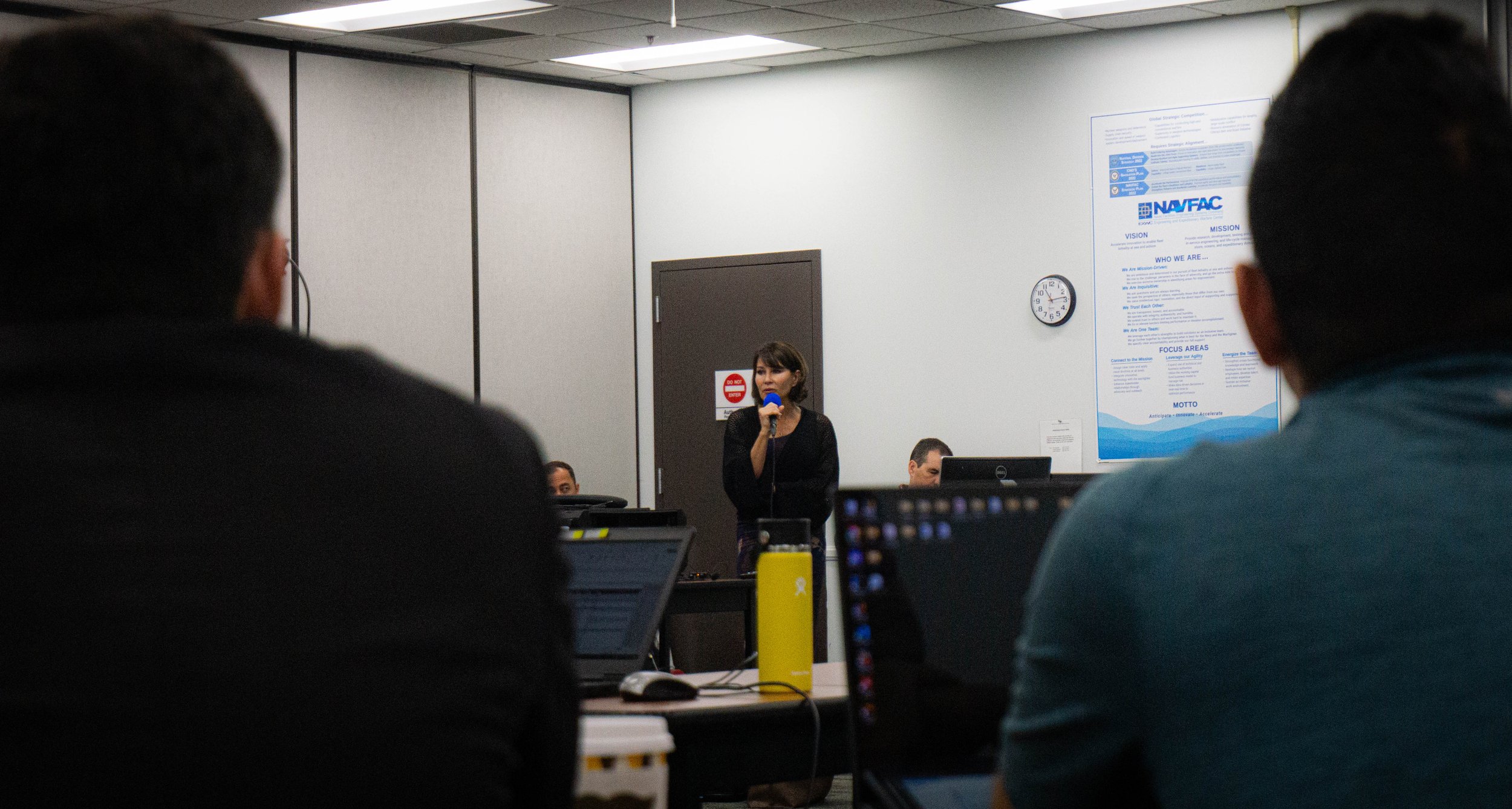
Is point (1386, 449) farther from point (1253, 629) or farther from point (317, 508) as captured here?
point (317, 508)

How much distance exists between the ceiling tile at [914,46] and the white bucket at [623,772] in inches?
216

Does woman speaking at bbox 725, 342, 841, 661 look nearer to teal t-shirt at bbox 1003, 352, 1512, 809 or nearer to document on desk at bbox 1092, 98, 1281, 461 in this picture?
document on desk at bbox 1092, 98, 1281, 461

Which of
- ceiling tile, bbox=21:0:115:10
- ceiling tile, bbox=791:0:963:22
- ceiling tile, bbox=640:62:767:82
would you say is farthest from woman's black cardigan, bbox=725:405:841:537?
ceiling tile, bbox=21:0:115:10

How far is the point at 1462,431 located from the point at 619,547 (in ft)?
5.51

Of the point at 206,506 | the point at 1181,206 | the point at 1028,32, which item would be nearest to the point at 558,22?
the point at 1028,32

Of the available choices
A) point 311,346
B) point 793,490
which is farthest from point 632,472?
point 311,346

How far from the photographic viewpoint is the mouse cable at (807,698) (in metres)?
2.14

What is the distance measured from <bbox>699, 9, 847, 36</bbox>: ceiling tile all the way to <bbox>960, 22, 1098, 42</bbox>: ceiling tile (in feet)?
2.17

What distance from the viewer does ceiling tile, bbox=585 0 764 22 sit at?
6.04m

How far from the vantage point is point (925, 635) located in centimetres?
158

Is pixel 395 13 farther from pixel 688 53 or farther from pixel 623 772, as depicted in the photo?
pixel 623 772

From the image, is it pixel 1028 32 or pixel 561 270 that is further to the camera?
pixel 561 270

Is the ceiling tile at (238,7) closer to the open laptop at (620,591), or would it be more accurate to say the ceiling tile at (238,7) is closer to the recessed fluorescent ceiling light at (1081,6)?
the recessed fluorescent ceiling light at (1081,6)

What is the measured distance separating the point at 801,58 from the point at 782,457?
2.13m
